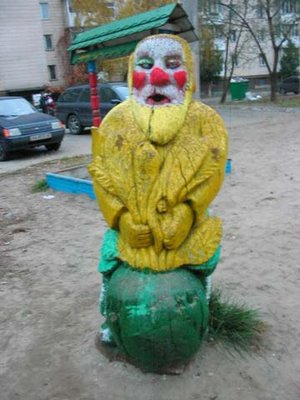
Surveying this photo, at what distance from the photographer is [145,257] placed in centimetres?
260

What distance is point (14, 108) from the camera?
1105 cm

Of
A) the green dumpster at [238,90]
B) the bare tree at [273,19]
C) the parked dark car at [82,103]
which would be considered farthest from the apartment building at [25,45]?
the parked dark car at [82,103]

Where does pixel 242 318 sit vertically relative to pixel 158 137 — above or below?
below

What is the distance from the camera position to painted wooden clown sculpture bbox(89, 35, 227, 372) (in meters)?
2.53

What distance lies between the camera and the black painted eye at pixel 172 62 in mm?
2629

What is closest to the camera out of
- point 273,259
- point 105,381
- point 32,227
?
point 105,381

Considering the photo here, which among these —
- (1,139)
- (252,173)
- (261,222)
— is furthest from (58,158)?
(261,222)

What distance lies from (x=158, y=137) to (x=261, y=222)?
10.8 ft

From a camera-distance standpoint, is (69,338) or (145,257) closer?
(145,257)

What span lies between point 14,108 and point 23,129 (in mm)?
1086

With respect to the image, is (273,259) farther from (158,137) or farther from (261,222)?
(158,137)

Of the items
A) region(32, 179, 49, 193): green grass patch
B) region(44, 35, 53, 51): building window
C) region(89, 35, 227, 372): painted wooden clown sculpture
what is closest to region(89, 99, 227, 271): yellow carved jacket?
region(89, 35, 227, 372): painted wooden clown sculpture

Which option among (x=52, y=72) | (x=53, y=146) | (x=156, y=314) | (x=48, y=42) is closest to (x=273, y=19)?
(x=52, y=72)

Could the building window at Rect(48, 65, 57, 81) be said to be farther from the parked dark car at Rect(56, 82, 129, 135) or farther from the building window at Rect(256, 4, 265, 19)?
the parked dark car at Rect(56, 82, 129, 135)
